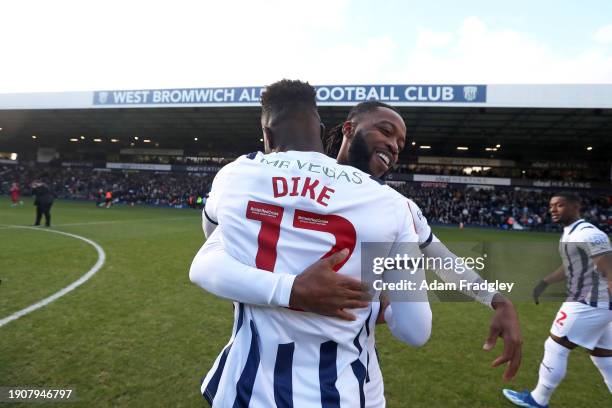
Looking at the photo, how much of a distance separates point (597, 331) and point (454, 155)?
34.0 m

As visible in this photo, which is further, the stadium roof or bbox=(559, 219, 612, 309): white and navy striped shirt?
the stadium roof

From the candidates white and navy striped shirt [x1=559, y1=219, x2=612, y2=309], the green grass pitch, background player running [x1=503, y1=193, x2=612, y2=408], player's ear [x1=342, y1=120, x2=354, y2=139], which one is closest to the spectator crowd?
the green grass pitch

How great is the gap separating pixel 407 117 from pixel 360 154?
22.5 meters

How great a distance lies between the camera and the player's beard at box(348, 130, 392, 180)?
1761 millimetres

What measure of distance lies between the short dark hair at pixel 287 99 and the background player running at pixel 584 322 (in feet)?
9.60

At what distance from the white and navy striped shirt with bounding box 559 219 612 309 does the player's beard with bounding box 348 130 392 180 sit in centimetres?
270

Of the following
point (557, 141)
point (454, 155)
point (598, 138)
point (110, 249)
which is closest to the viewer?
point (110, 249)

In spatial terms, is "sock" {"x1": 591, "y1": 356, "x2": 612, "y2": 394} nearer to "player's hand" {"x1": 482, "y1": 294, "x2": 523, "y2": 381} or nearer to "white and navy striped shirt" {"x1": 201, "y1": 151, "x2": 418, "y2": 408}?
"player's hand" {"x1": 482, "y1": 294, "x2": 523, "y2": 381}

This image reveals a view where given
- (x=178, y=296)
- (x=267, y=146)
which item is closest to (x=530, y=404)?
(x=267, y=146)

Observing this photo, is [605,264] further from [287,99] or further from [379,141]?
[287,99]

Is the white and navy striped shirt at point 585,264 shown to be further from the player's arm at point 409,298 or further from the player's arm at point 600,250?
the player's arm at point 409,298

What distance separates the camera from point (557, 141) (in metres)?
Result: 27.5

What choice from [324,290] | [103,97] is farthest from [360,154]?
[103,97]

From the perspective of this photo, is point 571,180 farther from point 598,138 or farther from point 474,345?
point 474,345
